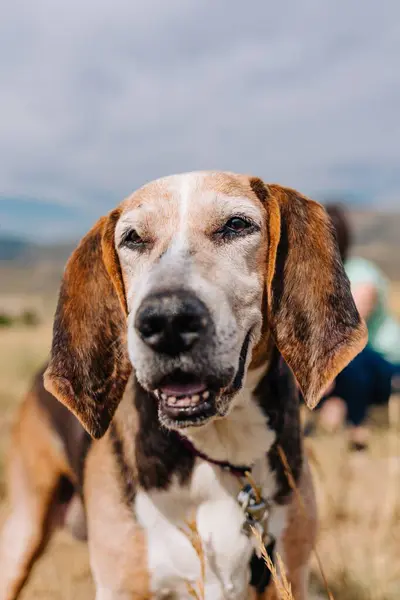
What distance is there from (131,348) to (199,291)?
318mm

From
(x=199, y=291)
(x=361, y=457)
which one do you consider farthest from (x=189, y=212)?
(x=361, y=457)

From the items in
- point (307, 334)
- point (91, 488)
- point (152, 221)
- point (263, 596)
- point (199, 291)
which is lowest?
point (263, 596)

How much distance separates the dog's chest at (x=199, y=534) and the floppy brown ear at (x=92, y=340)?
0.38 meters

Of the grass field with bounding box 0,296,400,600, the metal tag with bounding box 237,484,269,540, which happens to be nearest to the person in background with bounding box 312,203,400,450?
the grass field with bounding box 0,296,400,600

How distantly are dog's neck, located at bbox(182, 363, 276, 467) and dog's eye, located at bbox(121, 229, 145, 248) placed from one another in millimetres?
660

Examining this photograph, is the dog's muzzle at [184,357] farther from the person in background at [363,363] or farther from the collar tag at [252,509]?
the person in background at [363,363]

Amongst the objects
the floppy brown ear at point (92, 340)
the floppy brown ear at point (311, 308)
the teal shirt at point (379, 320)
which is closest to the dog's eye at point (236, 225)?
the floppy brown ear at point (311, 308)

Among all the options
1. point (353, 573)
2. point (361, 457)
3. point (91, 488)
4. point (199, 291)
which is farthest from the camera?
point (361, 457)

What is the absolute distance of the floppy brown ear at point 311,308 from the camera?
8.36 feet

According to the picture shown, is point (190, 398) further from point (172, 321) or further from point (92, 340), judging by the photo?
point (92, 340)

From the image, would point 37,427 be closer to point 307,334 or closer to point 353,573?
point 307,334

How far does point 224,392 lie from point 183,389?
0.47 ft

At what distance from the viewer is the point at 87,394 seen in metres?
2.71

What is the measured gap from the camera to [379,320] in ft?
23.4
